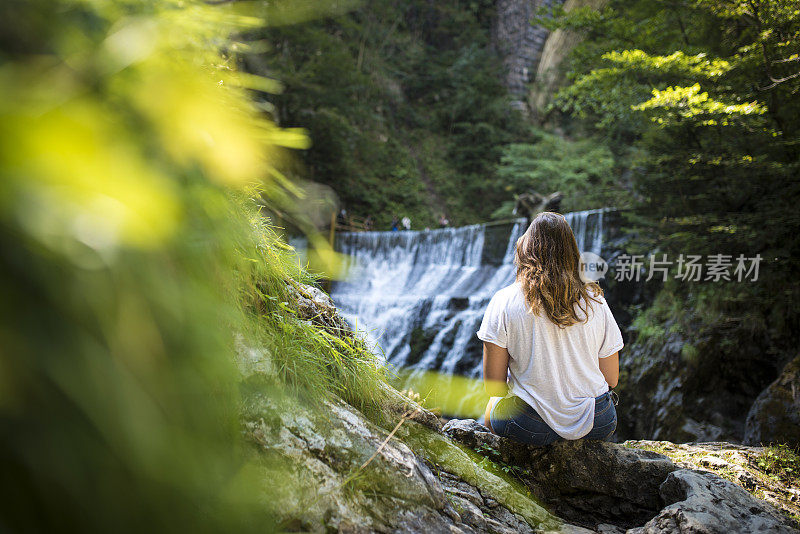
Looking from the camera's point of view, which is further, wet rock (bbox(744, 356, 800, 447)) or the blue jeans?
wet rock (bbox(744, 356, 800, 447))

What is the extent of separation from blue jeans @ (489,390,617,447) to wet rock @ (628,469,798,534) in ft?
1.12

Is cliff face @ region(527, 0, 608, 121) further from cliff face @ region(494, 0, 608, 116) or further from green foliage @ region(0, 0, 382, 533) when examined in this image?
green foliage @ region(0, 0, 382, 533)

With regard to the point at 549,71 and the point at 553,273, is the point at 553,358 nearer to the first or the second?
the point at 553,273

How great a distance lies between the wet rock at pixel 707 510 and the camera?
5.72ft

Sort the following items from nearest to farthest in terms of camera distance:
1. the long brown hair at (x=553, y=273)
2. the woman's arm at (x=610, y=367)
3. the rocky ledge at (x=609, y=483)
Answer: the rocky ledge at (x=609, y=483), the long brown hair at (x=553, y=273), the woman's arm at (x=610, y=367)

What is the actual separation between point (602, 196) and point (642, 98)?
743 cm

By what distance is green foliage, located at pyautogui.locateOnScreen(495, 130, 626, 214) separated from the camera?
16.8 m

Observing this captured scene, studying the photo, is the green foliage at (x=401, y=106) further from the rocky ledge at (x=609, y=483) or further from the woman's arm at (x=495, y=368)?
the rocky ledge at (x=609, y=483)

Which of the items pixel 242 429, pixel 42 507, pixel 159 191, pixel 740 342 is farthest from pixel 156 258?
pixel 740 342

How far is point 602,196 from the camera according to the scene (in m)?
15.4

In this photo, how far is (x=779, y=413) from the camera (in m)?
4.49

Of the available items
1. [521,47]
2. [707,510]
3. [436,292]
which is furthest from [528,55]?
[707,510]

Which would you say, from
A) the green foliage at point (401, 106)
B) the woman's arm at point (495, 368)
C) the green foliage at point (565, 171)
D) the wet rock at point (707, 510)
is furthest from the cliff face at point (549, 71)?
the wet rock at point (707, 510)

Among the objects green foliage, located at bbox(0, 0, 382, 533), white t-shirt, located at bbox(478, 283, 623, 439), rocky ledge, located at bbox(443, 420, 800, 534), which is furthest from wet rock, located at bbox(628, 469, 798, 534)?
green foliage, located at bbox(0, 0, 382, 533)
